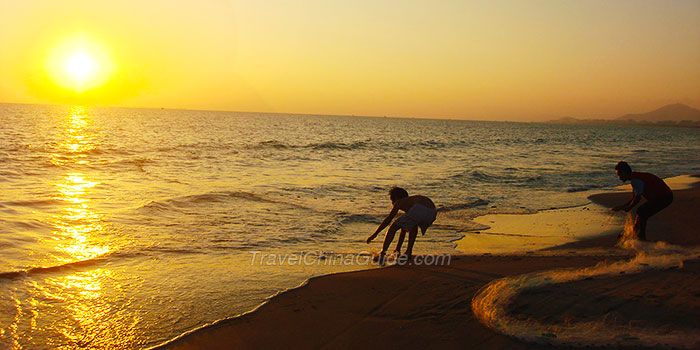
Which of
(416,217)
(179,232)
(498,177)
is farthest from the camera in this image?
(498,177)

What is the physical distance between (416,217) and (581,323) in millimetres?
3434

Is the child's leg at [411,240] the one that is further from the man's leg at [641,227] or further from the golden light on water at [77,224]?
the golden light on water at [77,224]

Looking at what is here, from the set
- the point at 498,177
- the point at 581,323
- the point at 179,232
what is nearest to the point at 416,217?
the point at 581,323

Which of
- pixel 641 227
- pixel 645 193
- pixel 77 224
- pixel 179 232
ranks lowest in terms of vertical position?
pixel 179 232

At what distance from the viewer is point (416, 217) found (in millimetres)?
7520

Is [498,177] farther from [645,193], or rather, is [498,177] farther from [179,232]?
[179,232]

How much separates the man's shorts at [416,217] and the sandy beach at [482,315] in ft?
3.46

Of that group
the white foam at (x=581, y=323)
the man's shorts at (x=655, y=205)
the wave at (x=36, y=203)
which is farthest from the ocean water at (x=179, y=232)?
the man's shorts at (x=655, y=205)

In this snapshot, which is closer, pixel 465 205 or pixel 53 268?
pixel 53 268

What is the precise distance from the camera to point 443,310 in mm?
5184

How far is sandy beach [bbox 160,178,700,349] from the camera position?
4.18m

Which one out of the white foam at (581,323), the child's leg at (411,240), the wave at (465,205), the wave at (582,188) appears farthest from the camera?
the wave at (582,188)

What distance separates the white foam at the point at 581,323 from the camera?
394cm

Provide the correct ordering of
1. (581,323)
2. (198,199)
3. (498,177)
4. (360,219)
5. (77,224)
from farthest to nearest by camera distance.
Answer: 1. (498,177)
2. (198,199)
3. (360,219)
4. (77,224)
5. (581,323)
